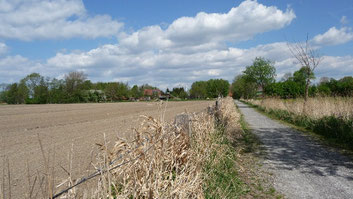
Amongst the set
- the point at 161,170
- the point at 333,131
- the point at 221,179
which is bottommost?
the point at 221,179

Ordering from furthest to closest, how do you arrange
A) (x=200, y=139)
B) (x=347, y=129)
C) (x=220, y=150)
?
(x=347, y=129) < (x=220, y=150) < (x=200, y=139)

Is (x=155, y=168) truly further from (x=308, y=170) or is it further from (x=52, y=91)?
(x=52, y=91)

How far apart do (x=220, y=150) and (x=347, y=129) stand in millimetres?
5927

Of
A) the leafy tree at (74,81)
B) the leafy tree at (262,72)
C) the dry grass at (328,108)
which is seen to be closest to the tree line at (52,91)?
the leafy tree at (74,81)

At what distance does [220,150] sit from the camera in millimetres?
5516

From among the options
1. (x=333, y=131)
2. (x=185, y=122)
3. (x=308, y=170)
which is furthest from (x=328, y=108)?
(x=185, y=122)

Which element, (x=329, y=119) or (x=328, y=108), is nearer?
(x=329, y=119)

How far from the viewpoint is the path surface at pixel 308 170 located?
4.34 m

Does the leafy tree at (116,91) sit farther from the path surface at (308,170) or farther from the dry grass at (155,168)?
the dry grass at (155,168)

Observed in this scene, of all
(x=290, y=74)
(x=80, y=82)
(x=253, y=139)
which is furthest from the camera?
(x=290, y=74)

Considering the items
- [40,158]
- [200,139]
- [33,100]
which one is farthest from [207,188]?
[33,100]

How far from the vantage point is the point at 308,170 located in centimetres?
551

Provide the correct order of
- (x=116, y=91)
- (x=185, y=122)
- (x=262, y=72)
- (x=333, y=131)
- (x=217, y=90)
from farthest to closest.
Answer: (x=116, y=91) → (x=262, y=72) → (x=217, y=90) → (x=333, y=131) → (x=185, y=122)

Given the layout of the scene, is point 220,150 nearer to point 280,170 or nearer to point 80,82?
point 280,170
